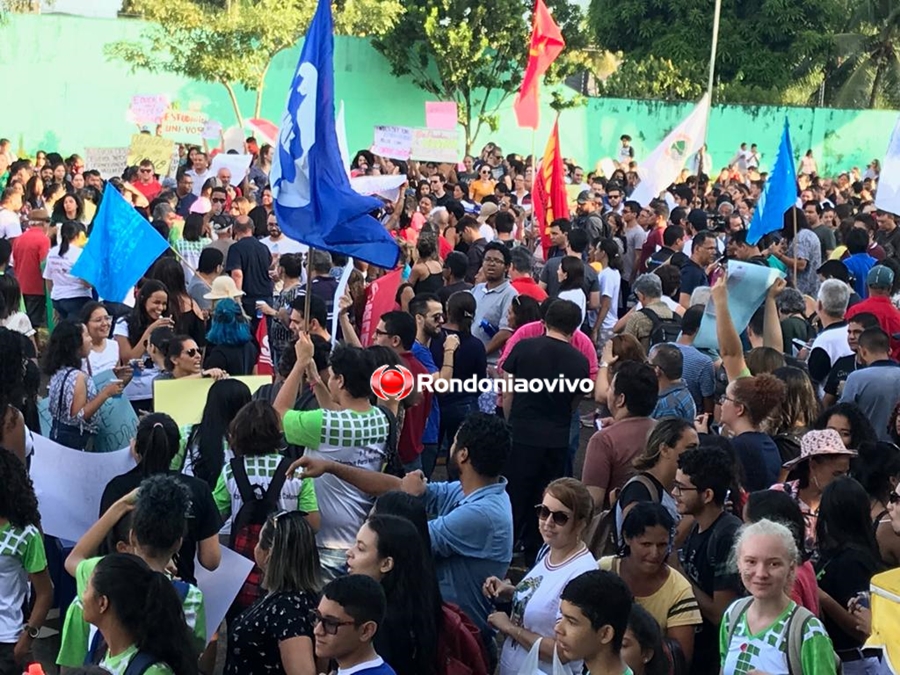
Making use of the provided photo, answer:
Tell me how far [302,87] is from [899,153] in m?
5.02

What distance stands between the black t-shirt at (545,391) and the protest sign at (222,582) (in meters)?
2.66

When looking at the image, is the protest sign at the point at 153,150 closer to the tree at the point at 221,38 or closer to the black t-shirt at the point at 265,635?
the tree at the point at 221,38

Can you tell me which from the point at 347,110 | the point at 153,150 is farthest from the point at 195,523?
the point at 347,110

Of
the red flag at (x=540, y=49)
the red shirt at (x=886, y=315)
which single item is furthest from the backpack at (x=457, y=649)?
the red flag at (x=540, y=49)

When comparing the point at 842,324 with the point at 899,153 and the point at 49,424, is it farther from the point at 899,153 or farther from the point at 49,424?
the point at 49,424

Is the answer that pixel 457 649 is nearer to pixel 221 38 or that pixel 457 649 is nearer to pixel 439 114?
pixel 439 114

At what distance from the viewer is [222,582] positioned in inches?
220

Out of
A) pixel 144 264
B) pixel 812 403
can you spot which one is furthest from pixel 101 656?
pixel 144 264

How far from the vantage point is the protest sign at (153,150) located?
17594 mm

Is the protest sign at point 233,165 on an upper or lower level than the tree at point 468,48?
lower

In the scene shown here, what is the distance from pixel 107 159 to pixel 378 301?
8.20 metres

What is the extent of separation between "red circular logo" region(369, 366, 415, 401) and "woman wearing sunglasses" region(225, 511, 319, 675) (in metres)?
2.22

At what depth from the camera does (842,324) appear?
359 inches

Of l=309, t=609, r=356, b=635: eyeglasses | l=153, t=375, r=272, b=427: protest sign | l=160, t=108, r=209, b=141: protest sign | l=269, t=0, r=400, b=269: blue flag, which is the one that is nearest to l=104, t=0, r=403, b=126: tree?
l=160, t=108, r=209, b=141: protest sign
